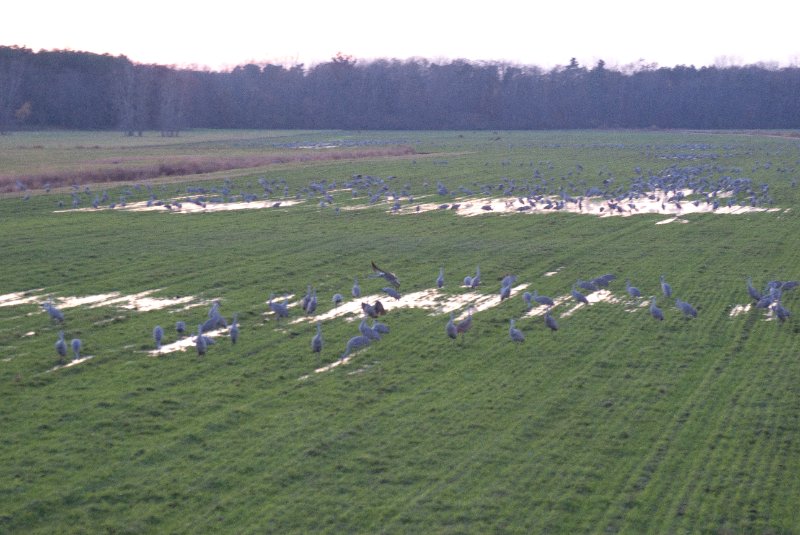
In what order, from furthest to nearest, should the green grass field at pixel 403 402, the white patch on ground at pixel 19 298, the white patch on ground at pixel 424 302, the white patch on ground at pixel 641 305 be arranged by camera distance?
1. the white patch on ground at pixel 19 298
2. the white patch on ground at pixel 641 305
3. the white patch on ground at pixel 424 302
4. the green grass field at pixel 403 402

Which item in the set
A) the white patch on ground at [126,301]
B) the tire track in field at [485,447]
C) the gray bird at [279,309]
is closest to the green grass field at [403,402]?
the tire track in field at [485,447]

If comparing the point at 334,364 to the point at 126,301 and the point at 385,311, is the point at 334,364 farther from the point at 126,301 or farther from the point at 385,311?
the point at 126,301

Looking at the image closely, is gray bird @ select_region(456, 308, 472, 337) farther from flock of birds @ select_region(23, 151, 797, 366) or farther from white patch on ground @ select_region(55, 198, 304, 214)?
white patch on ground @ select_region(55, 198, 304, 214)

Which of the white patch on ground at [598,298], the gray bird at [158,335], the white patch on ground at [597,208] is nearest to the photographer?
the gray bird at [158,335]

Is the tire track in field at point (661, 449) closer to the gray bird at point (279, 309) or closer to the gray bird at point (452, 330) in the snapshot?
the gray bird at point (452, 330)

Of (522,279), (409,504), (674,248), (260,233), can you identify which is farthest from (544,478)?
(260,233)

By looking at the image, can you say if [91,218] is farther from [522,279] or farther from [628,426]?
[628,426]

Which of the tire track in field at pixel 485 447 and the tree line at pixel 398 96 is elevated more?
the tree line at pixel 398 96
